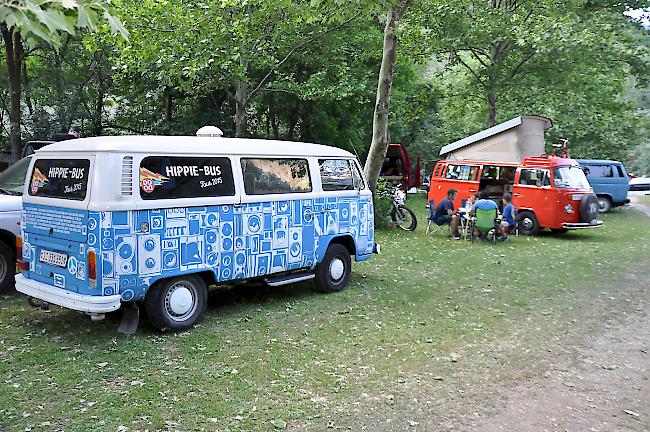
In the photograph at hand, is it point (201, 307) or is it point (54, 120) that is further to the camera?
point (54, 120)

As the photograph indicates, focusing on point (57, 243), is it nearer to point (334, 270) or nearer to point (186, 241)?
point (186, 241)

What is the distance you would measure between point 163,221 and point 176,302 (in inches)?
37.6

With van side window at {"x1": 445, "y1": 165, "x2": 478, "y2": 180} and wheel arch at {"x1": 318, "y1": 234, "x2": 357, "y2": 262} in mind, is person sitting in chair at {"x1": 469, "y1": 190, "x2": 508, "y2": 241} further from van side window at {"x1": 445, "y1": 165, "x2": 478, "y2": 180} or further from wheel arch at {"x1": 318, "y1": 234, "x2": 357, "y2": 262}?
wheel arch at {"x1": 318, "y1": 234, "x2": 357, "y2": 262}

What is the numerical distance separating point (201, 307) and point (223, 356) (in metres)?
1.09

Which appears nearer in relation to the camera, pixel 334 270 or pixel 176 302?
pixel 176 302

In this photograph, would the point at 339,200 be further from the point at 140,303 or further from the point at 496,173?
the point at 496,173

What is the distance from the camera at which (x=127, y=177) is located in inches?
242

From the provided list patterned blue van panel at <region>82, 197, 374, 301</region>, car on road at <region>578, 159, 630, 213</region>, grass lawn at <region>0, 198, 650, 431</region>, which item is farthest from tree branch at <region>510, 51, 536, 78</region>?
patterned blue van panel at <region>82, 197, 374, 301</region>

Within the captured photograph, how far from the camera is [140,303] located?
266 inches

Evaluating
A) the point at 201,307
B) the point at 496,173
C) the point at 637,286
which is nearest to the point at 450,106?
the point at 496,173

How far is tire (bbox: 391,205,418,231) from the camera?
1628 centimetres

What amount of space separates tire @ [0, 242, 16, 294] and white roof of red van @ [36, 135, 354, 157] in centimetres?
197

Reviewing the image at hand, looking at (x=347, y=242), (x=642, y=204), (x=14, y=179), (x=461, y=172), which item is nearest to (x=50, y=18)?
(x=347, y=242)

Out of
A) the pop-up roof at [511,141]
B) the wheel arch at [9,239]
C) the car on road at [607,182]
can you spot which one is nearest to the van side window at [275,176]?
the wheel arch at [9,239]
